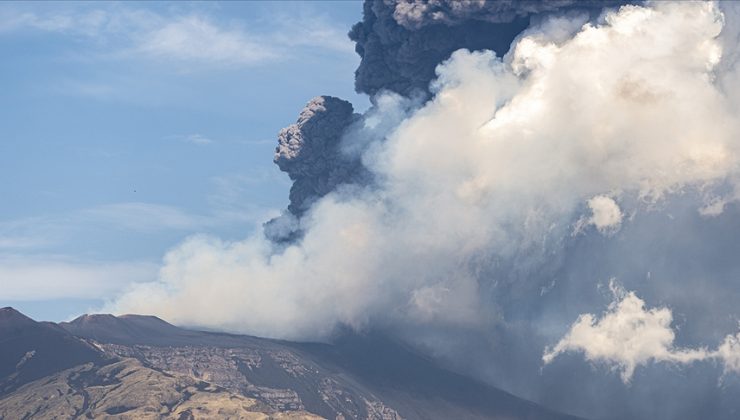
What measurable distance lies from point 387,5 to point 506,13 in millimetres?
24875

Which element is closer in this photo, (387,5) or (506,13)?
(506,13)

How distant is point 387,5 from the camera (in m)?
199

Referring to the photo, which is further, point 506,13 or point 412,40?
point 412,40

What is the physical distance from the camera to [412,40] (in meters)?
200

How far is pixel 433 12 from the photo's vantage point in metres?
192

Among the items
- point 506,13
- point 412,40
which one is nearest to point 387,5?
point 412,40

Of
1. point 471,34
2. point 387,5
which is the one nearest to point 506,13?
point 471,34

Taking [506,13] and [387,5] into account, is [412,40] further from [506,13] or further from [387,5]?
[506,13]

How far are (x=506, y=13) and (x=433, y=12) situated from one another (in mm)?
14025

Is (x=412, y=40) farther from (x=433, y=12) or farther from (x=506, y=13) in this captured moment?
(x=506, y=13)

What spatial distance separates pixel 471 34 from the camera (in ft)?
646

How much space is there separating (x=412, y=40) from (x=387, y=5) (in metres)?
→ 8.11

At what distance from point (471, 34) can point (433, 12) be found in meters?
9.12
